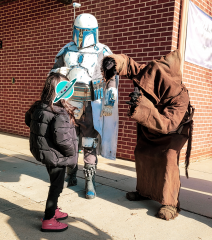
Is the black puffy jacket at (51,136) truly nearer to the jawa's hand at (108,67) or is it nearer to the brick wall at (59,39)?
the jawa's hand at (108,67)

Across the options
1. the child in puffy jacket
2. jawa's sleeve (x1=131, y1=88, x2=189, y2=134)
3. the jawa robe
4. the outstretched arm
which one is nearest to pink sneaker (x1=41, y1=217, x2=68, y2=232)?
the child in puffy jacket

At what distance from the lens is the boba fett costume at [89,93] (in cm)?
303

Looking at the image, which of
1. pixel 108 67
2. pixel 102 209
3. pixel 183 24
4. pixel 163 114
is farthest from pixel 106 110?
pixel 183 24

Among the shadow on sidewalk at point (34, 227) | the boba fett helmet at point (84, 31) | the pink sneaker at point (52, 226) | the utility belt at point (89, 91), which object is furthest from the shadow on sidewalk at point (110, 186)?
the boba fett helmet at point (84, 31)

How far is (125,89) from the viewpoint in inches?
195

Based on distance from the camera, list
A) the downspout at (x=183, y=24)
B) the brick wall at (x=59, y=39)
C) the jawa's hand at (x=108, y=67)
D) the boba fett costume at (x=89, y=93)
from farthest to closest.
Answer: the brick wall at (x=59, y=39)
the downspout at (x=183, y=24)
the boba fett costume at (x=89, y=93)
the jawa's hand at (x=108, y=67)

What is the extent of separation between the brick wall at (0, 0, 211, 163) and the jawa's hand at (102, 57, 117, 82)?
2327mm

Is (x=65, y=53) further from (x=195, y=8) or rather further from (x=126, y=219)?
(x=195, y=8)

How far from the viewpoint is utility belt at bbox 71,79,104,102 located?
3027 mm

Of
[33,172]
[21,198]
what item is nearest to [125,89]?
[33,172]

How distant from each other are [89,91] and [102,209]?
132 cm

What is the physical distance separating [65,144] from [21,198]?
1.21 m

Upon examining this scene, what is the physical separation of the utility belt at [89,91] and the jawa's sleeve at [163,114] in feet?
2.87

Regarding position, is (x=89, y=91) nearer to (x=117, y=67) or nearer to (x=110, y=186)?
(x=117, y=67)
